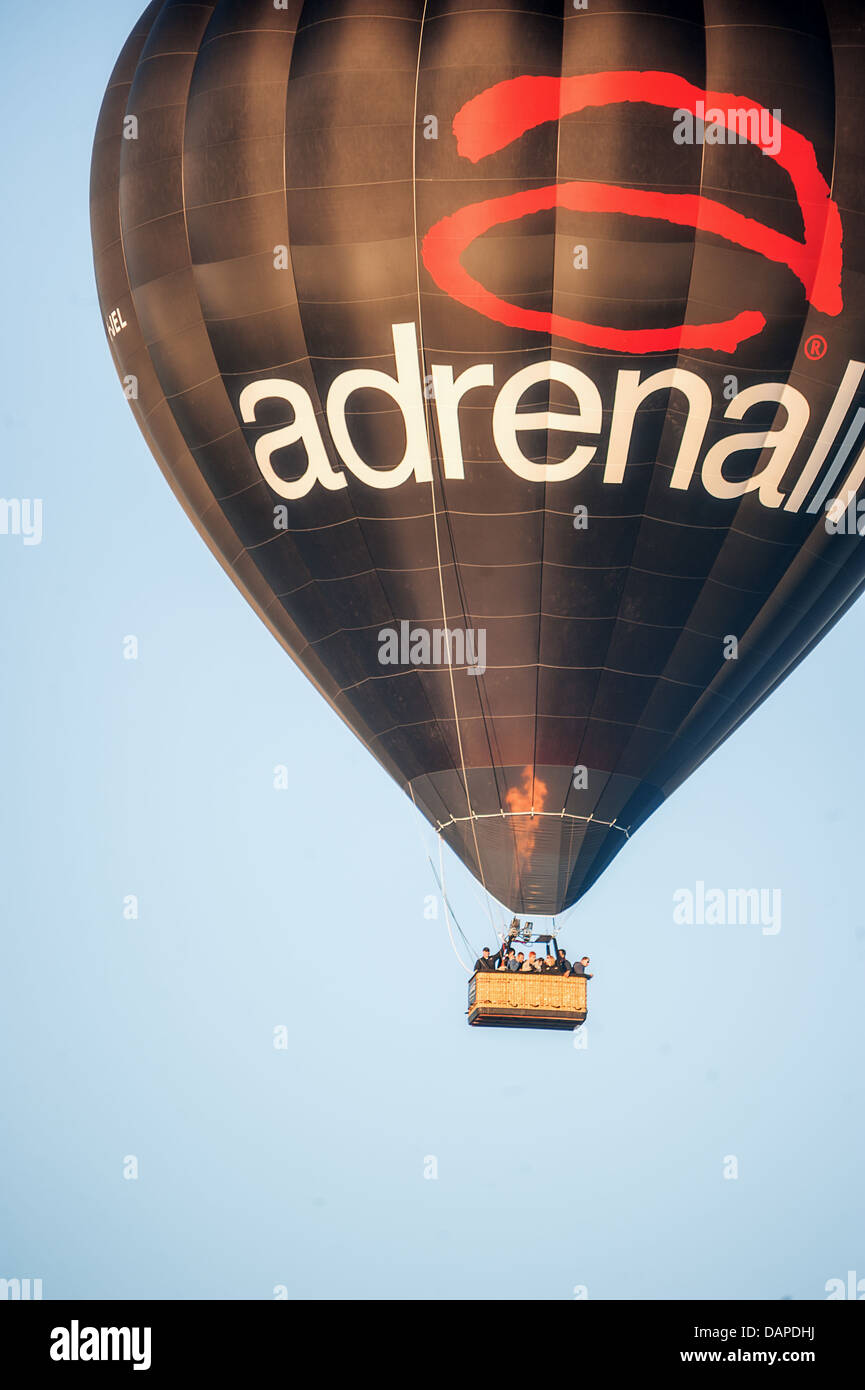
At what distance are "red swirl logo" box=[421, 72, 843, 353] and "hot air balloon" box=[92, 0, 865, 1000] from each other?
0.03 metres

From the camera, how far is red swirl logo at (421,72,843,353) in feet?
68.8

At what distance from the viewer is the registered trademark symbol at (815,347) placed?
21.6 m

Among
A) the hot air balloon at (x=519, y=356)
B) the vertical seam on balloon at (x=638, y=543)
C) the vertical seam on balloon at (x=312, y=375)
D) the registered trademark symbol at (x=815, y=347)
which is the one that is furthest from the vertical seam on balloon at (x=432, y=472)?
the registered trademark symbol at (x=815, y=347)

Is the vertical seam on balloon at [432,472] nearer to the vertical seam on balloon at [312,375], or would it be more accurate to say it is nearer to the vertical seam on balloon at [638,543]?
the vertical seam on balloon at [312,375]


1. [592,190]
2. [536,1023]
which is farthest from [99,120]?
[536,1023]

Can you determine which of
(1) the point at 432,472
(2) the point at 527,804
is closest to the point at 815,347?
(1) the point at 432,472

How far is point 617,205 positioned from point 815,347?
2.15 metres

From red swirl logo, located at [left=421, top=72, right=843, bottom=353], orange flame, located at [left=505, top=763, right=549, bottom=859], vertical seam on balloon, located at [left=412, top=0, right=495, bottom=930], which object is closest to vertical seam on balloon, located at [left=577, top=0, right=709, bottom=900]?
red swirl logo, located at [left=421, top=72, right=843, bottom=353]

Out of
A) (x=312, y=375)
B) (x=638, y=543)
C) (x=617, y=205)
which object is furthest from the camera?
(x=638, y=543)

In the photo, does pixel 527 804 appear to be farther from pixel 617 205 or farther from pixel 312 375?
pixel 617 205

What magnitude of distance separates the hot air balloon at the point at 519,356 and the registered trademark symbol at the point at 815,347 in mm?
27

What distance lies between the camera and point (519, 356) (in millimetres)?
21312

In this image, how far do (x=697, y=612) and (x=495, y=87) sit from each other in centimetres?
486

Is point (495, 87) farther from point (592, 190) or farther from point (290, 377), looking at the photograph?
point (290, 377)
